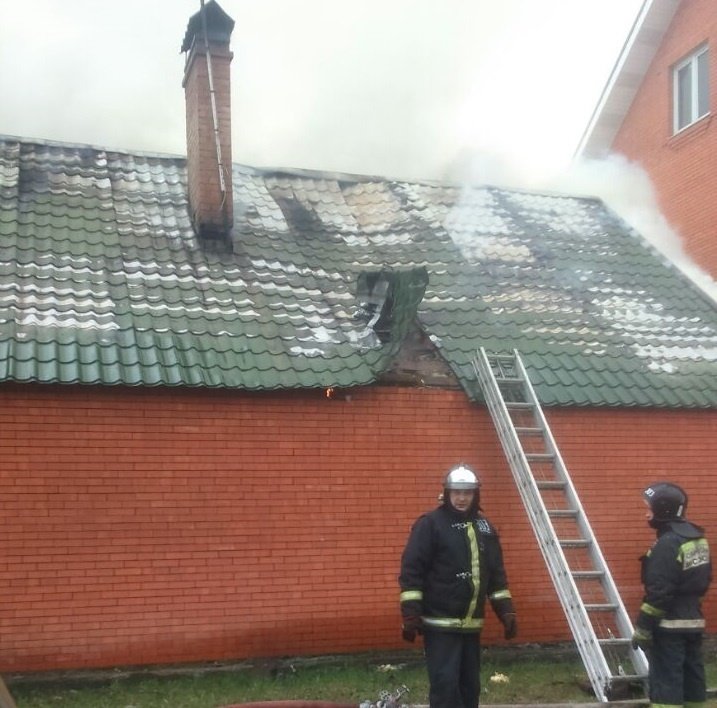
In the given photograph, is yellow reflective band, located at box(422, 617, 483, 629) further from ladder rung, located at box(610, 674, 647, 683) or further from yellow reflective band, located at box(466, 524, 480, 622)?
ladder rung, located at box(610, 674, 647, 683)

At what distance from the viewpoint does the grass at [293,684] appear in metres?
6.36

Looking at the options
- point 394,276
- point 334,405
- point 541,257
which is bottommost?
point 334,405

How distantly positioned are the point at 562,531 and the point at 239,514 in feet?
9.30

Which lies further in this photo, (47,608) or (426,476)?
(426,476)

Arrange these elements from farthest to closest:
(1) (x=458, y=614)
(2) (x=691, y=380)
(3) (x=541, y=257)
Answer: (3) (x=541, y=257), (2) (x=691, y=380), (1) (x=458, y=614)

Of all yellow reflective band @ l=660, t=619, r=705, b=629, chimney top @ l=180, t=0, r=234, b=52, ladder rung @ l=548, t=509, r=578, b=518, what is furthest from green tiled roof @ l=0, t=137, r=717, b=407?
yellow reflective band @ l=660, t=619, r=705, b=629

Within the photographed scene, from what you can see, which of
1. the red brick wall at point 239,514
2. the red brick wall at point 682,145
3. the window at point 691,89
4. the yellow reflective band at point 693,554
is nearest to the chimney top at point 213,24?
A: the red brick wall at point 239,514

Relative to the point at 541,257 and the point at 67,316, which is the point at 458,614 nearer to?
the point at 67,316

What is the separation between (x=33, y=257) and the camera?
26.0 feet

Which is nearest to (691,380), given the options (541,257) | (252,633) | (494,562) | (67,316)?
(541,257)

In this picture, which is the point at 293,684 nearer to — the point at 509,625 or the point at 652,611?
the point at 509,625

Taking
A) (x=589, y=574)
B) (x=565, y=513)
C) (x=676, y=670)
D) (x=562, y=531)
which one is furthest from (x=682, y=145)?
(x=676, y=670)

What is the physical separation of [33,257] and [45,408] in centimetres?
183

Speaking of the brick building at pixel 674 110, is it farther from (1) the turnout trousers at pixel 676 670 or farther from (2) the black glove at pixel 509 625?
(2) the black glove at pixel 509 625
